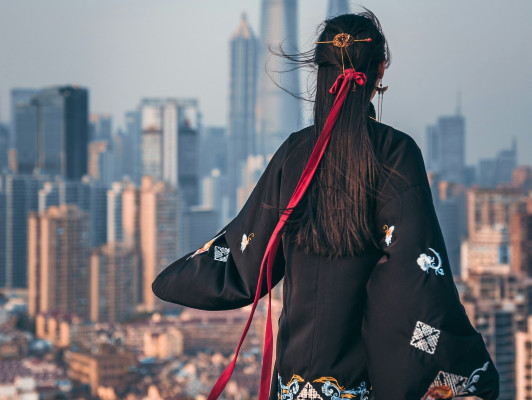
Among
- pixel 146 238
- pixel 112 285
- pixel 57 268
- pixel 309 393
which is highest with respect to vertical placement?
pixel 309 393

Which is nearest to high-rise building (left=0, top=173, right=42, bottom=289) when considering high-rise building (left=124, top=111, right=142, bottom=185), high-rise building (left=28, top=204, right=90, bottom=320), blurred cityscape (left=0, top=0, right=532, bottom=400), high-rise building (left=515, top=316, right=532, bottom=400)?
blurred cityscape (left=0, top=0, right=532, bottom=400)

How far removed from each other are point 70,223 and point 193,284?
60.4ft

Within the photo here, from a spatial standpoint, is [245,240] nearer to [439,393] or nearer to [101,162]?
[439,393]

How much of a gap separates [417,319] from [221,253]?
7.5 inches

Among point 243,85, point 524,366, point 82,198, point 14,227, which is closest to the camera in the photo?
point 524,366

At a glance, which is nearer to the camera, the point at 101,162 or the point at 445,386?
the point at 445,386

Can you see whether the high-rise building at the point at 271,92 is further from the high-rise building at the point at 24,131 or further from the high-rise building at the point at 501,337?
the high-rise building at the point at 501,337

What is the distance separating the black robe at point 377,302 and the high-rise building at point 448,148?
934 inches

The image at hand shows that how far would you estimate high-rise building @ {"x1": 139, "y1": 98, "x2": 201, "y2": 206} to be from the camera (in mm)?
28219

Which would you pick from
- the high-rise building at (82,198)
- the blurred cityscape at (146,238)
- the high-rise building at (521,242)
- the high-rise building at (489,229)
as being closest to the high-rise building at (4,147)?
the blurred cityscape at (146,238)

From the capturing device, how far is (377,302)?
701 mm

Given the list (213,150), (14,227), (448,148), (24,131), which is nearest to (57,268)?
(14,227)

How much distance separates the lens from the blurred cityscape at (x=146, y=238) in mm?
12109

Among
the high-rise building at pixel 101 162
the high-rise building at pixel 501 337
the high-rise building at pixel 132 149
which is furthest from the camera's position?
the high-rise building at pixel 132 149
